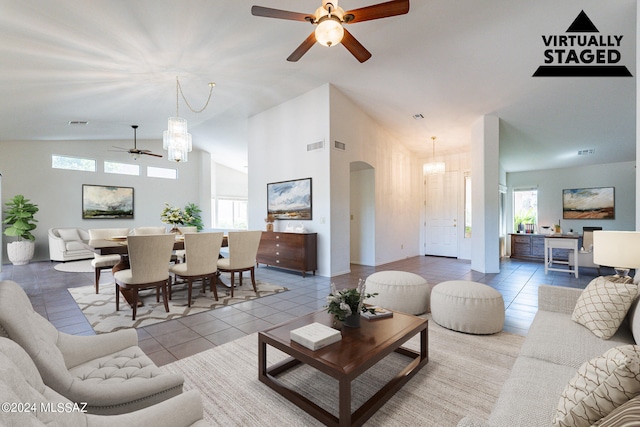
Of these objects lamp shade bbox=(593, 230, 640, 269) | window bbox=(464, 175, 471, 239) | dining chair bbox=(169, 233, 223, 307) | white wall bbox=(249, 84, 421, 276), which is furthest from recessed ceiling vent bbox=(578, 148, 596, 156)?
dining chair bbox=(169, 233, 223, 307)

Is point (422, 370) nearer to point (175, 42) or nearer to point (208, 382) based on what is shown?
point (208, 382)

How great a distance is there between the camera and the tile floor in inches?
111

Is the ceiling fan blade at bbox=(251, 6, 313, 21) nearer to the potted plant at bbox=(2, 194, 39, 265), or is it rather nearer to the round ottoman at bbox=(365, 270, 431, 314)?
the round ottoman at bbox=(365, 270, 431, 314)

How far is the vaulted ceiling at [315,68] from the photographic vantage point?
3.22 metres

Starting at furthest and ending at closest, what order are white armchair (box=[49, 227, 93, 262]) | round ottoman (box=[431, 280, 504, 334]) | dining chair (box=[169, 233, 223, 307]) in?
white armchair (box=[49, 227, 93, 262]) < dining chair (box=[169, 233, 223, 307]) < round ottoman (box=[431, 280, 504, 334])

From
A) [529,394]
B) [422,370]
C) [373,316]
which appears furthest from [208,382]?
[529,394]

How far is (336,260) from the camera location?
574cm

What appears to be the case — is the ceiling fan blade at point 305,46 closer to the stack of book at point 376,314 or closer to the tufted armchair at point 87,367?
the stack of book at point 376,314

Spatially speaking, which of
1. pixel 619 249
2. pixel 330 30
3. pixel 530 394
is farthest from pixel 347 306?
pixel 330 30

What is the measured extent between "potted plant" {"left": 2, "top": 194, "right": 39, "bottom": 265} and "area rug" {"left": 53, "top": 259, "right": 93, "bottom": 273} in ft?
2.64

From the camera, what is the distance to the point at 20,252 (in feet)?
22.8

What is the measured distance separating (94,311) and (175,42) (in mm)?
3609

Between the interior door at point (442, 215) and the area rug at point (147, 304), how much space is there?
5.62 m

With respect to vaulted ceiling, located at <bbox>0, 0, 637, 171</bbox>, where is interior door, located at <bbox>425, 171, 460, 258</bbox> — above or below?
below
